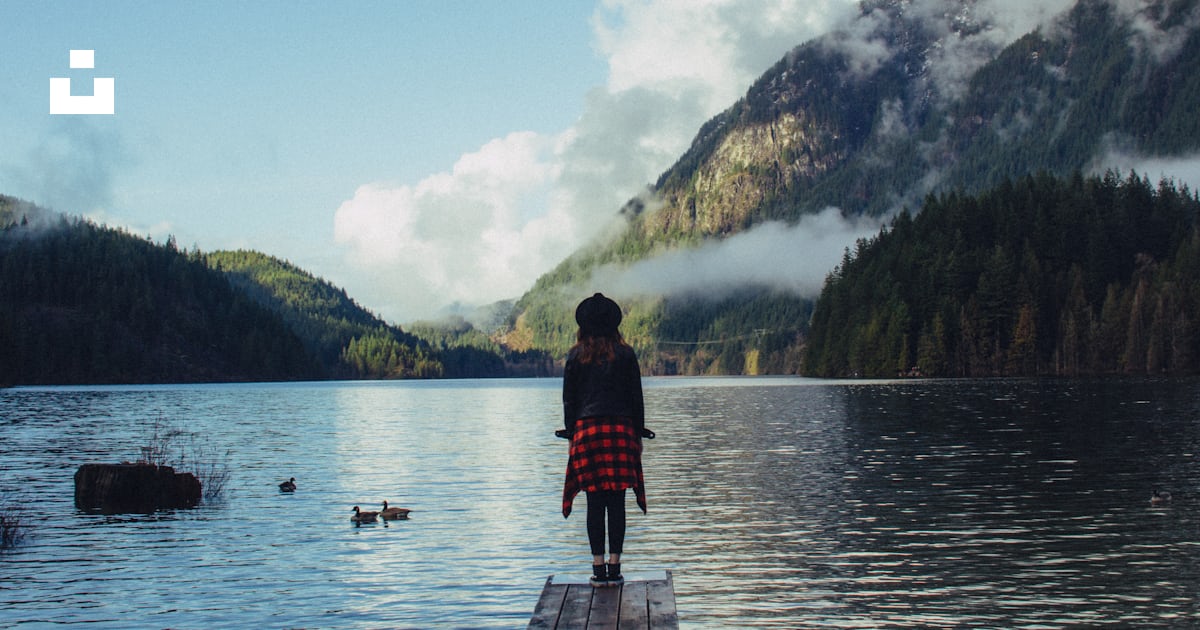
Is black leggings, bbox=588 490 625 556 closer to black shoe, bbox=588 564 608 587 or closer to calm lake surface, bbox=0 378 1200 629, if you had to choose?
black shoe, bbox=588 564 608 587

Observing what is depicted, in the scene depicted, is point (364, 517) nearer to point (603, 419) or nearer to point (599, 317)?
point (603, 419)

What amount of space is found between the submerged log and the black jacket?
28641mm

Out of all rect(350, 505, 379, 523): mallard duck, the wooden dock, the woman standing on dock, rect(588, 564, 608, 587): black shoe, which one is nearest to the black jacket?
the woman standing on dock

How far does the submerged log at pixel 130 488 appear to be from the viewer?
44469 millimetres

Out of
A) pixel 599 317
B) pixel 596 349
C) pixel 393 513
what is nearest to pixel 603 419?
pixel 596 349

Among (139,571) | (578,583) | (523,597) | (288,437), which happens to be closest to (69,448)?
(288,437)

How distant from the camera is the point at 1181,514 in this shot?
37656 mm

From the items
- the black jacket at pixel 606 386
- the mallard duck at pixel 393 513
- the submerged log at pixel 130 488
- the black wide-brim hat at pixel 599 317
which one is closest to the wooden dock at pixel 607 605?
the black jacket at pixel 606 386

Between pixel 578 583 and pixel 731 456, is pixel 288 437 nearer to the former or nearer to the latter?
pixel 731 456

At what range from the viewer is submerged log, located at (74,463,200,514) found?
44.5 metres

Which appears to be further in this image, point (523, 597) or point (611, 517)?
point (523, 597)

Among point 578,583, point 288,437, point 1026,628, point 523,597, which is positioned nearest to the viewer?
point 578,583

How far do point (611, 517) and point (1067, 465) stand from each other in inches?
1515

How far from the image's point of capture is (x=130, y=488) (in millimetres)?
44625
